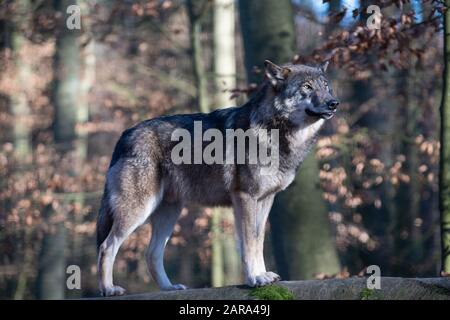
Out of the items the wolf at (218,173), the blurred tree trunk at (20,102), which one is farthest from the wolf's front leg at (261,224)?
the blurred tree trunk at (20,102)

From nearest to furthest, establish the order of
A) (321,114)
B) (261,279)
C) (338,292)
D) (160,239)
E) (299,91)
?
1. (338,292)
2. (261,279)
3. (321,114)
4. (299,91)
5. (160,239)

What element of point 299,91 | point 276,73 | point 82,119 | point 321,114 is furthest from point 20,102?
point 321,114

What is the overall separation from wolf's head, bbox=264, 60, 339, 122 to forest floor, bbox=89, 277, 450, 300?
5.89ft

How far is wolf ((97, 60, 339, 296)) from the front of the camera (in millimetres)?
8047

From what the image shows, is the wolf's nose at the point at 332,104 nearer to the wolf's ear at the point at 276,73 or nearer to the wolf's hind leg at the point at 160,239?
the wolf's ear at the point at 276,73

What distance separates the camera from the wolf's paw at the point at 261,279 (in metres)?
7.46

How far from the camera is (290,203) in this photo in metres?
11.5

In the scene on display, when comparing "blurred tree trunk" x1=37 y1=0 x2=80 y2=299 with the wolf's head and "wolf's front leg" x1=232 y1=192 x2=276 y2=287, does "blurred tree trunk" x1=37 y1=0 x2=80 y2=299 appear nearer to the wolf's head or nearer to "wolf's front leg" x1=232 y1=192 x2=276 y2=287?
"wolf's front leg" x1=232 y1=192 x2=276 y2=287

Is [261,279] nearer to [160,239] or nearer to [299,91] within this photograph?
[160,239]

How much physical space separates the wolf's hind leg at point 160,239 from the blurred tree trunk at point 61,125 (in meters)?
8.59

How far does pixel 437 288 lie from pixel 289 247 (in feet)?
14.8

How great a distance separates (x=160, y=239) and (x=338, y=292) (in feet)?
7.81

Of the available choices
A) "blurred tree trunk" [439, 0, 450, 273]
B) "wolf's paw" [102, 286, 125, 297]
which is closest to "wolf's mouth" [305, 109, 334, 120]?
"blurred tree trunk" [439, 0, 450, 273]
